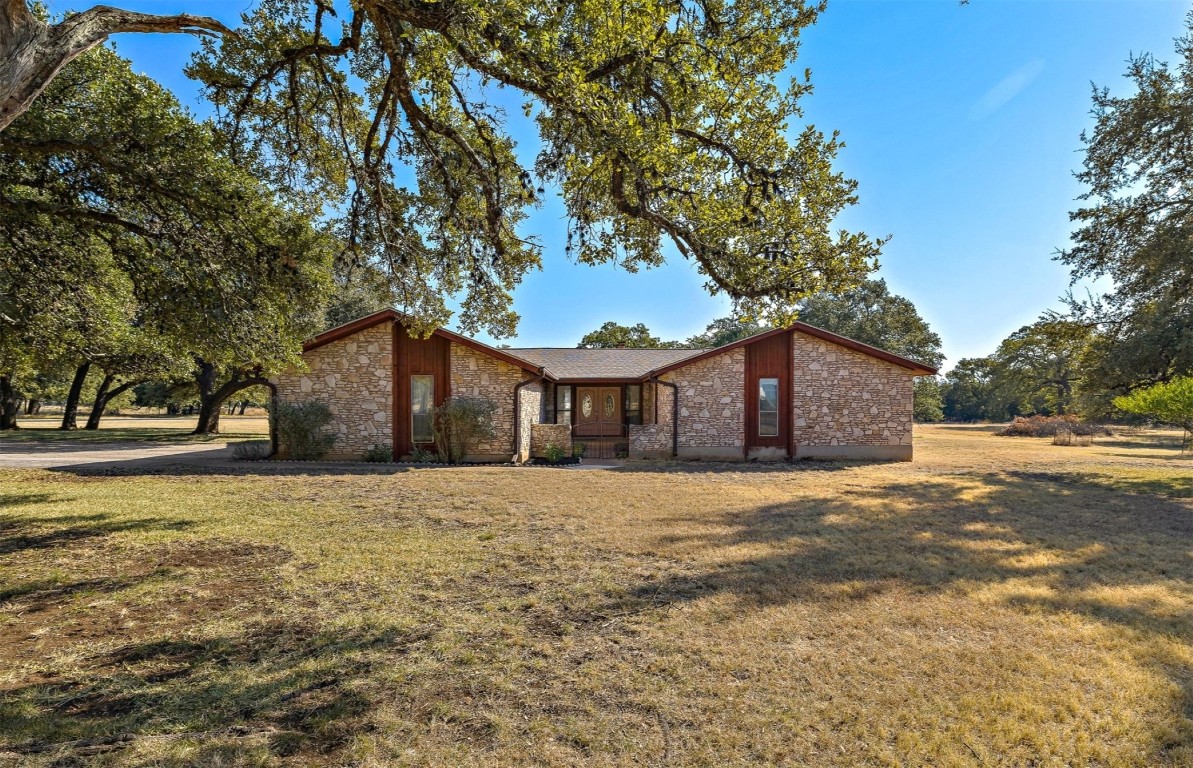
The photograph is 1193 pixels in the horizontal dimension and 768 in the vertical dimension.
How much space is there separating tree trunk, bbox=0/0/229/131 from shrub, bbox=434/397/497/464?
39.9 ft

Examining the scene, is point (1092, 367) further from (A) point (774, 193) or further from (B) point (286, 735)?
(B) point (286, 735)

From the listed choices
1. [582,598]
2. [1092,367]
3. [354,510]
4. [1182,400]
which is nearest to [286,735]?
[582,598]

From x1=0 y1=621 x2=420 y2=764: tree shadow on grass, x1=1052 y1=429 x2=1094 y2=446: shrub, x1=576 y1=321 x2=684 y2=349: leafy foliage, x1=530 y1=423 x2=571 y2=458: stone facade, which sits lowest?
x1=1052 y1=429 x2=1094 y2=446: shrub

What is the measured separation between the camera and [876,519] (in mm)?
8500

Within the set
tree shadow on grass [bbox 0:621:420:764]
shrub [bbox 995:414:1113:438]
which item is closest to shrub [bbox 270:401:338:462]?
tree shadow on grass [bbox 0:621:420:764]

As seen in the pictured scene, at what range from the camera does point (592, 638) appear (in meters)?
4.11

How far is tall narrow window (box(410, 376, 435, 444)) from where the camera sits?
16.6 meters

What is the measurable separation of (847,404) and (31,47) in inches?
735

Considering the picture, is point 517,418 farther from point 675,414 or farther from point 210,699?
point 210,699

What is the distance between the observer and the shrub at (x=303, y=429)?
622 inches

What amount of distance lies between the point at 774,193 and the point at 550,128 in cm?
295

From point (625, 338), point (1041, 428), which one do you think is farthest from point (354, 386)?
point (1041, 428)

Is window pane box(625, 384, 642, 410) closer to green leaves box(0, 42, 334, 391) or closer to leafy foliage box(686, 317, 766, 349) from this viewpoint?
green leaves box(0, 42, 334, 391)

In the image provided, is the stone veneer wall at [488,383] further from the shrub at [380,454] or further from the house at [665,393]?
the shrub at [380,454]
